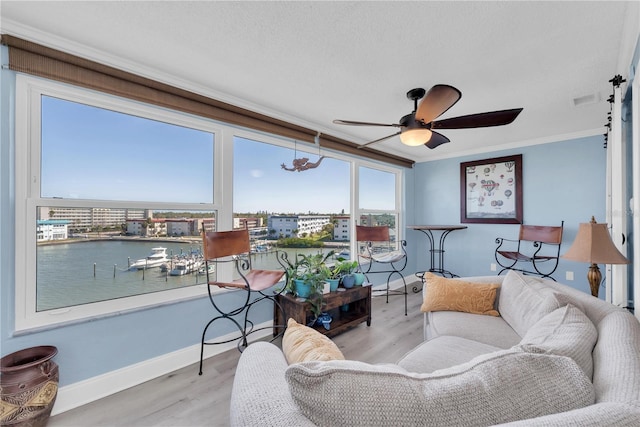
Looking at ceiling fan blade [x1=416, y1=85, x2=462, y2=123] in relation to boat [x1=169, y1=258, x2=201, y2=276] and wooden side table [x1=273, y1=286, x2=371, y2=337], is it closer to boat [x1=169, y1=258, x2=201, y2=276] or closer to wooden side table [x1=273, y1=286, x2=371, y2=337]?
wooden side table [x1=273, y1=286, x2=371, y2=337]

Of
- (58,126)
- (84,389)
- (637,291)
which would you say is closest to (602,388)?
(637,291)

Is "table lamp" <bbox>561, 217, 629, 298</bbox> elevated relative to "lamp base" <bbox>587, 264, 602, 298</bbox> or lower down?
elevated

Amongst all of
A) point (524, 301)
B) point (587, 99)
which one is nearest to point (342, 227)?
point (524, 301)

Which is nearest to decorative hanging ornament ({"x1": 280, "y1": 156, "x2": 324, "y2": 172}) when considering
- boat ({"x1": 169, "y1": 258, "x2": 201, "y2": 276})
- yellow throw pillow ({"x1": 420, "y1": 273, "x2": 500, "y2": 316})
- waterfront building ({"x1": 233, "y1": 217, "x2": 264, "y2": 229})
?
waterfront building ({"x1": 233, "y1": 217, "x2": 264, "y2": 229})

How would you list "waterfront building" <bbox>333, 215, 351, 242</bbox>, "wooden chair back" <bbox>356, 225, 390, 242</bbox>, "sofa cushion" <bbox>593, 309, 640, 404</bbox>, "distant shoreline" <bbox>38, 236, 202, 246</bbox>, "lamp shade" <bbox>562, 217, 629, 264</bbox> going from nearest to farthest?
1. "sofa cushion" <bbox>593, 309, 640, 404</bbox>
2. "lamp shade" <bbox>562, 217, 629, 264</bbox>
3. "distant shoreline" <bbox>38, 236, 202, 246</bbox>
4. "wooden chair back" <bbox>356, 225, 390, 242</bbox>
5. "waterfront building" <bbox>333, 215, 351, 242</bbox>

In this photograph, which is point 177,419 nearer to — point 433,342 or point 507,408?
point 433,342

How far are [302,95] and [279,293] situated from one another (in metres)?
1.88

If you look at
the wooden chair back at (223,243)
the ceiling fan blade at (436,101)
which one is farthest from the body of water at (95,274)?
the ceiling fan blade at (436,101)

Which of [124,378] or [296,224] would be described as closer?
[124,378]

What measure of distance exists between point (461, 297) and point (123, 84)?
2986 millimetres

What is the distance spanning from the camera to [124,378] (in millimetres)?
1870

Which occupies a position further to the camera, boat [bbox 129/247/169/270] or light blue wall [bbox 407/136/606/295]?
light blue wall [bbox 407/136/606/295]

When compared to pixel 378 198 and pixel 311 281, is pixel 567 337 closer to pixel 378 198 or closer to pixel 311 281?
pixel 311 281

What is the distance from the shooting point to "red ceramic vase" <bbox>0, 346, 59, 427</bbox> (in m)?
1.33
